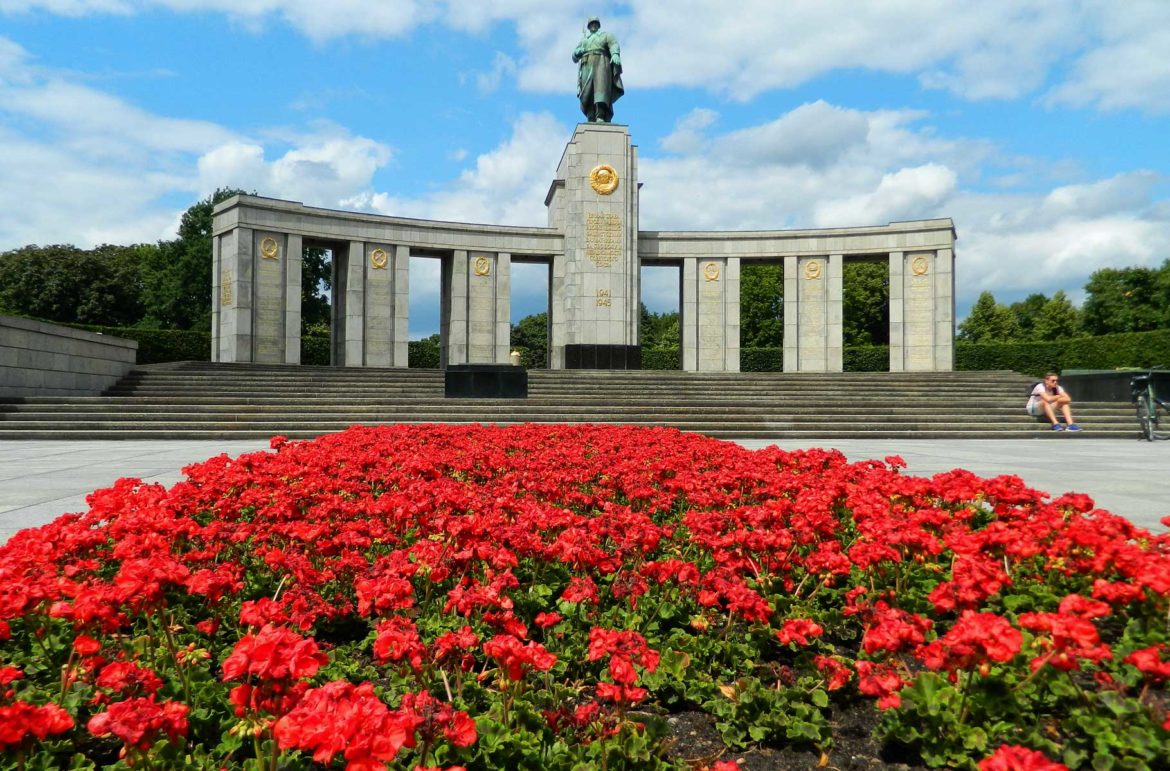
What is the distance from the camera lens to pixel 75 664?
2842 mm

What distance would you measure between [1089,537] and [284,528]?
170 inches

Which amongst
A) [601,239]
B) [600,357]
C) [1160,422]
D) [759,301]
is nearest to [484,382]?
[600,357]

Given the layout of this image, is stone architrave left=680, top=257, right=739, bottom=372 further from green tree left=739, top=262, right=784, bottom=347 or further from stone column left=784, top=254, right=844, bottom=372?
green tree left=739, top=262, right=784, bottom=347

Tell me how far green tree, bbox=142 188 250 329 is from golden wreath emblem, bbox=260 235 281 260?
64.4 ft

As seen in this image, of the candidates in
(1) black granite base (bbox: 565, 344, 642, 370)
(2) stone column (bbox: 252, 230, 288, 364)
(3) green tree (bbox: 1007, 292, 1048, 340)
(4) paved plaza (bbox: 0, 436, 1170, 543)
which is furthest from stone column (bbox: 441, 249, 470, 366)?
(3) green tree (bbox: 1007, 292, 1048, 340)

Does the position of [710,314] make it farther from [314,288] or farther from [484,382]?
[314,288]

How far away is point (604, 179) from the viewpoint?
32.3m

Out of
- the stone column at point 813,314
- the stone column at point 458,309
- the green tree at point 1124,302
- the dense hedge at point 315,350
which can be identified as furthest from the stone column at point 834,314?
the green tree at point 1124,302

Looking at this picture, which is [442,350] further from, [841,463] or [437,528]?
[437,528]

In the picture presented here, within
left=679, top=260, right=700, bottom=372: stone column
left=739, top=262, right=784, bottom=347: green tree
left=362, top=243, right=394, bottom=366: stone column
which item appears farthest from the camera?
left=739, top=262, right=784, bottom=347: green tree

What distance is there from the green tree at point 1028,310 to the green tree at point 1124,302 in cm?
1994

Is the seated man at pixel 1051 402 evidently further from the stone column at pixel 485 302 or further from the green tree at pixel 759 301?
the green tree at pixel 759 301

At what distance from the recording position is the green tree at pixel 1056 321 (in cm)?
7706

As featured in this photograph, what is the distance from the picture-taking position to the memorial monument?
30.7 meters
